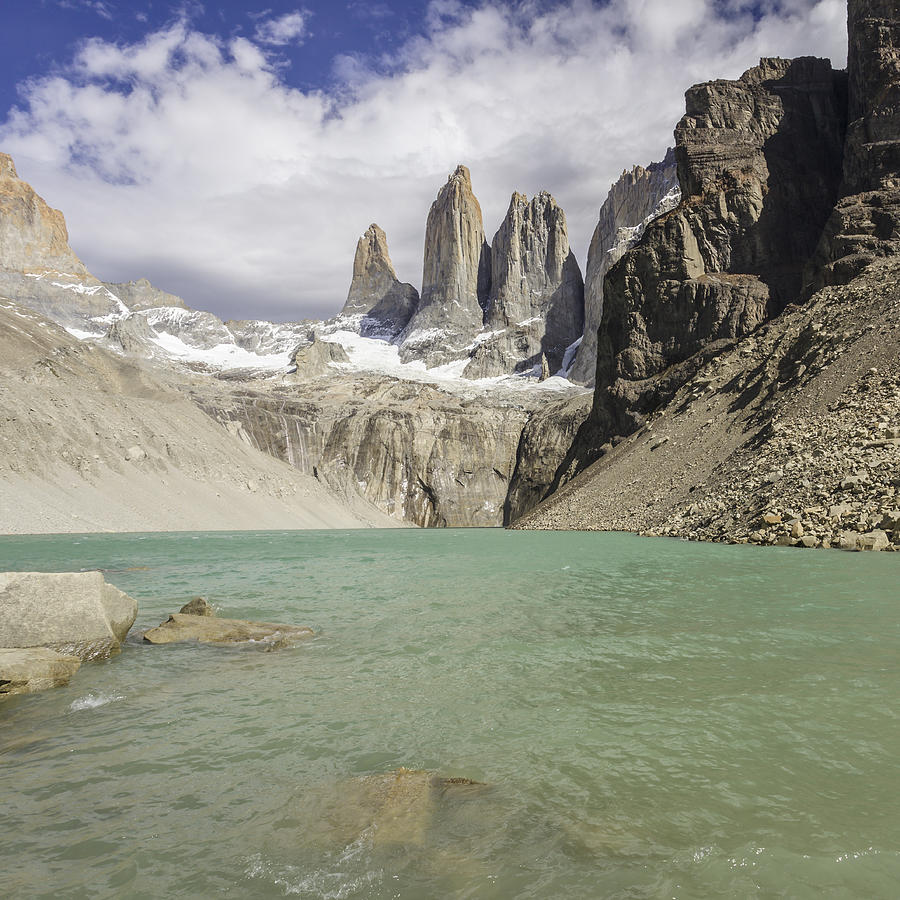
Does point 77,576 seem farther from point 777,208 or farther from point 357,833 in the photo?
point 777,208

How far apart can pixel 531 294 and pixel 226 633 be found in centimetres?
17617

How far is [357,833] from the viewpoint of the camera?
161 inches

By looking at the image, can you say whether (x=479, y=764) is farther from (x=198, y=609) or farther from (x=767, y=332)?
(x=767, y=332)

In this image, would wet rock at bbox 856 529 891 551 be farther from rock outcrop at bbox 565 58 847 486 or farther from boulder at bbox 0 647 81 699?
rock outcrop at bbox 565 58 847 486

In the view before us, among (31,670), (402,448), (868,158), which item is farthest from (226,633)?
(402,448)

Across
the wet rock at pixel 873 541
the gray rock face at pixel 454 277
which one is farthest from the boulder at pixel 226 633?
the gray rock face at pixel 454 277

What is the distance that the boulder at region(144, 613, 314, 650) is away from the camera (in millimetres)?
10023

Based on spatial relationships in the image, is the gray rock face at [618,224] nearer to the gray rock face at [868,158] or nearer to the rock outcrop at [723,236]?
the rock outcrop at [723,236]

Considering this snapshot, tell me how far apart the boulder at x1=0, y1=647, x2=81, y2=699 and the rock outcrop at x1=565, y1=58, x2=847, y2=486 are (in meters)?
51.9

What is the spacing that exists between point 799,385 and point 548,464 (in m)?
54.7

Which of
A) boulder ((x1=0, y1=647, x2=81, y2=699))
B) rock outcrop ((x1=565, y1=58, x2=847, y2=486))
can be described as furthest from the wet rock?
rock outcrop ((x1=565, y1=58, x2=847, y2=486))

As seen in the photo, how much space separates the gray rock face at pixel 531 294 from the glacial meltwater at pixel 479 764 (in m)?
161

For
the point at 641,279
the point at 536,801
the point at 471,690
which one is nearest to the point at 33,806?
the point at 536,801

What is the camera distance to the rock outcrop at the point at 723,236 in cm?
5584
